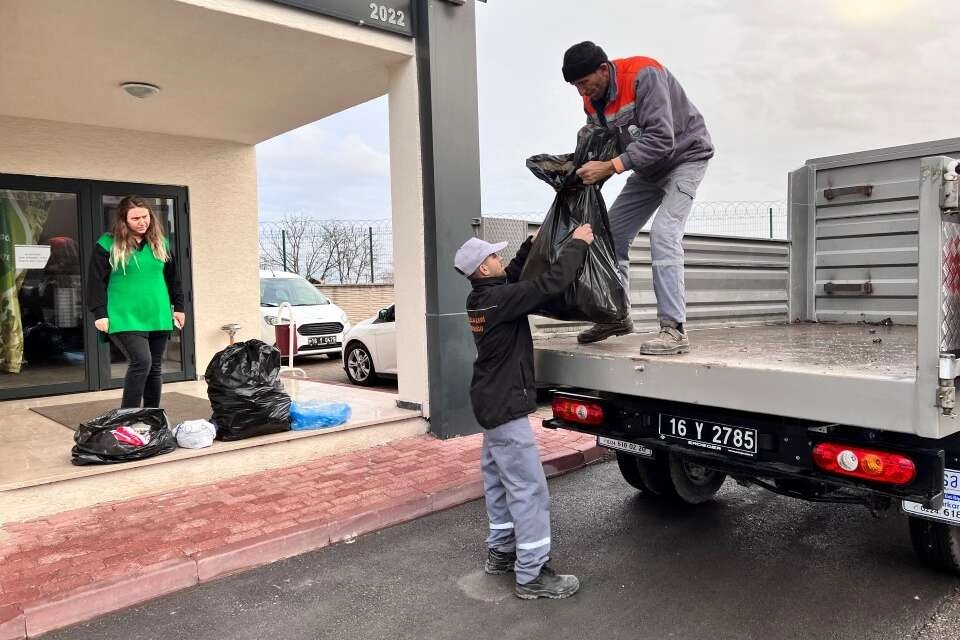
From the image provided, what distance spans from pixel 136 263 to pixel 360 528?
253 centimetres

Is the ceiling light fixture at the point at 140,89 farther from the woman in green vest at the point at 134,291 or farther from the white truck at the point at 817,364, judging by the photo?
the white truck at the point at 817,364

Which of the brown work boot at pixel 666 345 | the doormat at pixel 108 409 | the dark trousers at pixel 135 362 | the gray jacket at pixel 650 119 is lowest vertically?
the doormat at pixel 108 409

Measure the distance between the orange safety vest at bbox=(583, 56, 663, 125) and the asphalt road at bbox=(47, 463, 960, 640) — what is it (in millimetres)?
2365

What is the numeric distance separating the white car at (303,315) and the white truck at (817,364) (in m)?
7.89

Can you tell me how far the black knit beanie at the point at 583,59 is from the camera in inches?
138

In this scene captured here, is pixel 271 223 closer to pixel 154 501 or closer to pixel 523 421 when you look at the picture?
pixel 154 501

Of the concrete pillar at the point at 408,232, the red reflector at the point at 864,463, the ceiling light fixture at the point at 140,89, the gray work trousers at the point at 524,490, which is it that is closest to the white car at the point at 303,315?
the ceiling light fixture at the point at 140,89

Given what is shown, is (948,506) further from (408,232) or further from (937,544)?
(408,232)

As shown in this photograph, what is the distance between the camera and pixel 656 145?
340 cm

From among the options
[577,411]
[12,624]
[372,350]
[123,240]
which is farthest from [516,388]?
[372,350]

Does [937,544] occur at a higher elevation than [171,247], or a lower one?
lower

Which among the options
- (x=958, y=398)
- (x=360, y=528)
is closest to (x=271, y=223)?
(x=360, y=528)

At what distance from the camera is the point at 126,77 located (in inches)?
233

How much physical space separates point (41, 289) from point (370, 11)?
4.63 meters
